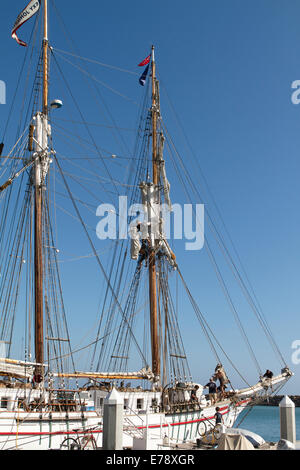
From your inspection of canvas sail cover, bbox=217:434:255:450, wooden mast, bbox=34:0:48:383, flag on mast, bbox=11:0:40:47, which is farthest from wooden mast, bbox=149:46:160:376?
canvas sail cover, bbox=217:434:255:450

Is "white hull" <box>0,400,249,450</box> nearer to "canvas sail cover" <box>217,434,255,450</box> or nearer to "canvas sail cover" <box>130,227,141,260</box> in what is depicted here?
"canvas sail cover" <box>217,434,255,450</box>

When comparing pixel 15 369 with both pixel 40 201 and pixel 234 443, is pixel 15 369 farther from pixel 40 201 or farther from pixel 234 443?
pixel 234 443

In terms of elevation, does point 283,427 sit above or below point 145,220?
below

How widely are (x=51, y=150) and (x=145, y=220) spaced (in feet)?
36.1

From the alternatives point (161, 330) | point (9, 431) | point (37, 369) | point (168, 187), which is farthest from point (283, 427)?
point (168, 187)

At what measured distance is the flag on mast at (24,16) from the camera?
3775 centimetres

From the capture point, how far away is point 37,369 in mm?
31719

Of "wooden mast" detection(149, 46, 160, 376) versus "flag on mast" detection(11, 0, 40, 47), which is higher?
"flag on mast" detection(11, 0, 40, 47)

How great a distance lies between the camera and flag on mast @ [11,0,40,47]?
124ft

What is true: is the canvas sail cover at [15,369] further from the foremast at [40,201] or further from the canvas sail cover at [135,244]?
the canvas sail cover at [135,244]

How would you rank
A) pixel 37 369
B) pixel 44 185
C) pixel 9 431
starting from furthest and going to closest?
1. pixel 44 185
2. pixel 37 369
3. pixel 9 431

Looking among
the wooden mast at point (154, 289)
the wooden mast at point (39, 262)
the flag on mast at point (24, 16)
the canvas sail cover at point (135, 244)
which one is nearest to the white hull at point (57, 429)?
the wooden mast at point (39, 262)

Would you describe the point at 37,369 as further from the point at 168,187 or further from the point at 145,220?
the point at 168,187

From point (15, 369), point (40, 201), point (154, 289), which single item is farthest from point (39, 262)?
point (154, 289)
